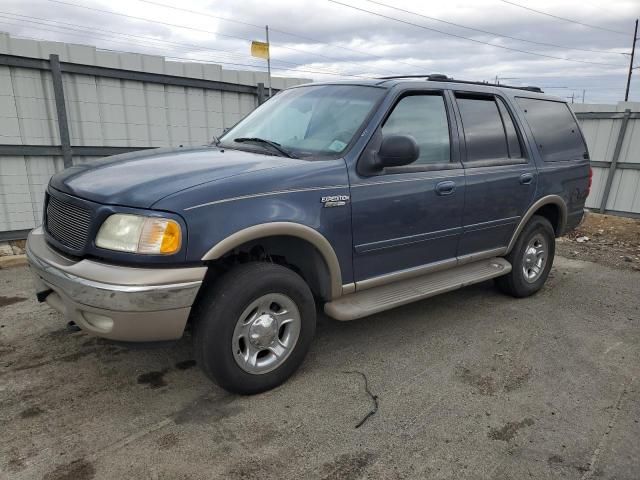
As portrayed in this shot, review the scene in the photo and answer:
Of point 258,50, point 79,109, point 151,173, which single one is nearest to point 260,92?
point 79,109

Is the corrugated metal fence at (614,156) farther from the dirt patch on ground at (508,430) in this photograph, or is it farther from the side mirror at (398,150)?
the dirt patch on ground at (508,430)

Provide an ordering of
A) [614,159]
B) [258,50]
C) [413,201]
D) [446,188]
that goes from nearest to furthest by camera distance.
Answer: [413,201] < [446,188] < [614,159] < [258,50]

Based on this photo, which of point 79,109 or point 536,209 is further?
point 79,109

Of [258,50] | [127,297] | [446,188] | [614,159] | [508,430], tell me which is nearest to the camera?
[127,297]

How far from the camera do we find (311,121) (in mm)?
3660

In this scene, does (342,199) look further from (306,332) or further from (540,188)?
(540,188)

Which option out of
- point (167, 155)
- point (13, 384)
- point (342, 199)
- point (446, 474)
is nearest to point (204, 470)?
point (446, 474)

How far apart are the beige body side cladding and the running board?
0.14 metres

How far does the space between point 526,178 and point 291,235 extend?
2.64m

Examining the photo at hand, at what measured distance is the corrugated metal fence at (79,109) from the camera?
235 inches

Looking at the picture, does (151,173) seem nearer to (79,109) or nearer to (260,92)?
(79,109)

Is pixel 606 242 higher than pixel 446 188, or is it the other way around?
pixel 446 188

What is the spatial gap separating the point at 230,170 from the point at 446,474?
2.04 metres

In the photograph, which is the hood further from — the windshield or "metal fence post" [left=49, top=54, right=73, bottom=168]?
"metal fence post" [left=49, top=54, right=73, bottom=168]
